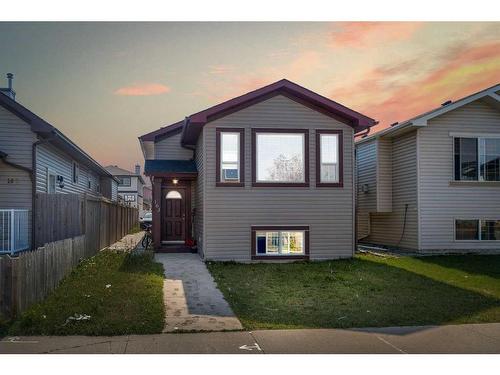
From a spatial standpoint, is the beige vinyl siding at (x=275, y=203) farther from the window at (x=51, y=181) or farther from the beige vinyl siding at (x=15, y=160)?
the window at (x=51, y=181)

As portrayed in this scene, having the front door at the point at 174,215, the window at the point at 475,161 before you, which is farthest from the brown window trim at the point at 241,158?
the window at the point at 475,161

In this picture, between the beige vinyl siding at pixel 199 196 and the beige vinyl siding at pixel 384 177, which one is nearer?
the beige vinyl siding at pixel 199 196

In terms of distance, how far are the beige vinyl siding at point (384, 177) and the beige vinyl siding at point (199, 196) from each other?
21.9 feet

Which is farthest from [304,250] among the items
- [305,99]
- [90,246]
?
[90,246]

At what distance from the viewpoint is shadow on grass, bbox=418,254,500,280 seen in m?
12.7

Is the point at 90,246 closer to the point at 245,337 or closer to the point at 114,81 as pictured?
the point at 114,81

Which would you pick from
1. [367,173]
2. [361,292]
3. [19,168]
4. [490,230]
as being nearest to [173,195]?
[19,168]

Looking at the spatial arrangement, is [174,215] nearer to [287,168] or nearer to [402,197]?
[287,168]

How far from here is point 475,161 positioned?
1681cm

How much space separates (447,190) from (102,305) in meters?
12.4

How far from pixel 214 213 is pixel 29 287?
22.0 ft

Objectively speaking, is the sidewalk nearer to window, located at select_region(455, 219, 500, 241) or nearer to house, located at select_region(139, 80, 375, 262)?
house, located at select_region(139, 80, 375, 262)

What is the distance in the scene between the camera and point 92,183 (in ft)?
86.9

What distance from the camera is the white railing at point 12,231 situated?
1218cm
